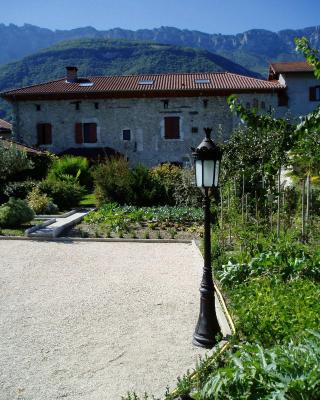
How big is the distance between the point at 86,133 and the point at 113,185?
39.8 feet

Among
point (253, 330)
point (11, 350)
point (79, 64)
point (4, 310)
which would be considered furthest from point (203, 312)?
point (79, 64)

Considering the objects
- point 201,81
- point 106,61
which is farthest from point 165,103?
point 106,61

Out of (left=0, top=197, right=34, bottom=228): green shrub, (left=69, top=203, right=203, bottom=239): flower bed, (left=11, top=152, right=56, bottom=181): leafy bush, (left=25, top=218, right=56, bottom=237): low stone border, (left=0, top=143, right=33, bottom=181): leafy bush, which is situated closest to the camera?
(left=69, top=203, right=203, bottom=239): flower bed

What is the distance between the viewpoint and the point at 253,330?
4.34m

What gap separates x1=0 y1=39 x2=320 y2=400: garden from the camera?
3133mm

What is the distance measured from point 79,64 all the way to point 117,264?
9085 cm

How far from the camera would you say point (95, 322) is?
5.47m

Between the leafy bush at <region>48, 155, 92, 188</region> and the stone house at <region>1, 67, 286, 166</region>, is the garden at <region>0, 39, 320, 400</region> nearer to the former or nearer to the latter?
the leafy bush at <region>48, 155, 92, 188</region>

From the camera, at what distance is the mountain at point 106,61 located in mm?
81312

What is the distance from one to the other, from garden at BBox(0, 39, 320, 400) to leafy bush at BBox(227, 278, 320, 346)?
12mm

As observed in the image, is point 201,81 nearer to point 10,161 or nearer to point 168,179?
point 168,179

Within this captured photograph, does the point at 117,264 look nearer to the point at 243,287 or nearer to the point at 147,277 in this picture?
the point at 147,277

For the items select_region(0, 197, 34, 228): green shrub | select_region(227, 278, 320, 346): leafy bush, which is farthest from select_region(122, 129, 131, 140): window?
select_region(227, 278, 320, 346): leafy bush

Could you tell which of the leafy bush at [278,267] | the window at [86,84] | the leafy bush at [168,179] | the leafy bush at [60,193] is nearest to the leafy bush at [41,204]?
the leafy bush at [60,193]
